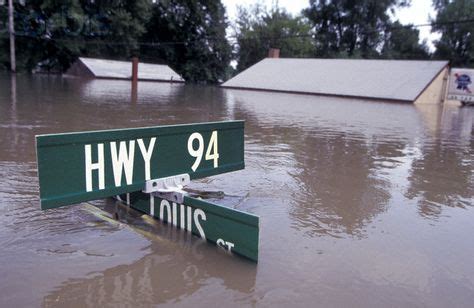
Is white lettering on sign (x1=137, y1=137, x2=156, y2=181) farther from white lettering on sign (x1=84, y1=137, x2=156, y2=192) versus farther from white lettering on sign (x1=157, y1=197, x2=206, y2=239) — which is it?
white lettering on sign (x1=157, y1=197, x2=206, y2=239)

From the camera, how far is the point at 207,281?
3.24m

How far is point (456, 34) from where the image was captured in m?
53.0

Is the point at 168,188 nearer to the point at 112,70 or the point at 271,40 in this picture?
the point at 112,70

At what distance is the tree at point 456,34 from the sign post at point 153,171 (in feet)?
174

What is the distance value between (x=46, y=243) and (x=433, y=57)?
58.5 meters

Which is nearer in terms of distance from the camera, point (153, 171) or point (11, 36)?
point (153, 171)

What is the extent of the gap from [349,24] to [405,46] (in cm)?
773

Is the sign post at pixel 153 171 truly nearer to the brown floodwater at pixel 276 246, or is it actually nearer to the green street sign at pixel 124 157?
the green street sign at pixel 124 157

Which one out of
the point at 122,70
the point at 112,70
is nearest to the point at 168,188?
the point at 112,70

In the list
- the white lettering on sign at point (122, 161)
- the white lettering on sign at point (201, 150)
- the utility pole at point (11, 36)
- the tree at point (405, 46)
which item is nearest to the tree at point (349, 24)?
the tree at point (405, 46)

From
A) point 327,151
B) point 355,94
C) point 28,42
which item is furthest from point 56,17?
point 327,151

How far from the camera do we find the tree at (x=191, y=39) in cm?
5138

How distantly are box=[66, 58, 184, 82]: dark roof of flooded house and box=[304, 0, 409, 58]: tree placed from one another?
2476 centimetres

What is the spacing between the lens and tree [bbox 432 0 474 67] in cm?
5094
